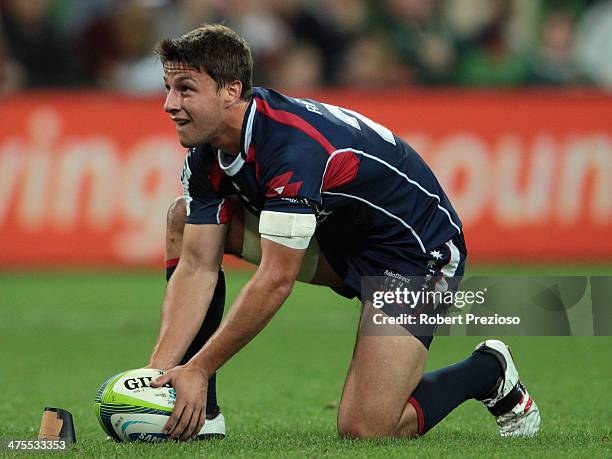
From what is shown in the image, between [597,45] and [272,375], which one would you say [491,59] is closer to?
[597,45]

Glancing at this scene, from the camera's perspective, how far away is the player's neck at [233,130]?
4543 millimetres

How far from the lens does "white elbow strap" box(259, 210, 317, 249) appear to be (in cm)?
433

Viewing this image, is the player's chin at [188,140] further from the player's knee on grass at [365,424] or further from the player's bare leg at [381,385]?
the player's knee on grass at [365,424]

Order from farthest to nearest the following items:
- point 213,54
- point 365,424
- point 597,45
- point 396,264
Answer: point 597,45 → point 396,264 → point 365,424 → point 213,54

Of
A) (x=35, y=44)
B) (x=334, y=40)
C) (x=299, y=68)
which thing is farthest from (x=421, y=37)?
(x=35, y=44)

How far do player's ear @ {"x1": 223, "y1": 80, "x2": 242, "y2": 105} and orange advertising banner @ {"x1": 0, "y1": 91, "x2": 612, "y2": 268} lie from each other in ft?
21.0

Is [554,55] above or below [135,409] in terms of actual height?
above

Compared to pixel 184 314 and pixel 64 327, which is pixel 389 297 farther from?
pixel 64 327

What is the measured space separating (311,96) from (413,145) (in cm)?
112

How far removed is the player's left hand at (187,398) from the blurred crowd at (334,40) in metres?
7.73

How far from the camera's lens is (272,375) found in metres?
6.65

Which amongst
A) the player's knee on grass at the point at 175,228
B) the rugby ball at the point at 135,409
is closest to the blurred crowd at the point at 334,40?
the player's knee on grass at the point at 175,228

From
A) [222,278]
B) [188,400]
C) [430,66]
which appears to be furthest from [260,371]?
[430,66]

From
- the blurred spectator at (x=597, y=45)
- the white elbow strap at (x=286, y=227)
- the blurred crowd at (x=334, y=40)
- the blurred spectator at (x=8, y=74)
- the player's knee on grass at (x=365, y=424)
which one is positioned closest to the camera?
the white elbow strap at (x=286, y=227)
